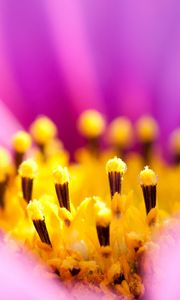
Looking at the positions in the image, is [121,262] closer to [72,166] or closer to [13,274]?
[13,274]

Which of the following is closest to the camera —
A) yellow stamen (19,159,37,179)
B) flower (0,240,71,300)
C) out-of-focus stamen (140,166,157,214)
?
flower (0,240,71,300)

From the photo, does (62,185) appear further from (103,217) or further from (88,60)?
(88,60)

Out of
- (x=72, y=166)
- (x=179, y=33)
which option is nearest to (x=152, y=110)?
(x=179, y=33)

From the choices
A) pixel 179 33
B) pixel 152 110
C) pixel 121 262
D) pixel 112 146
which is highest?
pixel 179 33

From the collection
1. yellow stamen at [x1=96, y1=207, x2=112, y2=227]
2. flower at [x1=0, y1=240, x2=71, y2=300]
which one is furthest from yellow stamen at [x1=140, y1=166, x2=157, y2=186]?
flower at [x1=0, y1=240, x2=71, y2=300]

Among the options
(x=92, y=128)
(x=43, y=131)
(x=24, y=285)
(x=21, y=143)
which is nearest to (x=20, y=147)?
(x=21, y=143)

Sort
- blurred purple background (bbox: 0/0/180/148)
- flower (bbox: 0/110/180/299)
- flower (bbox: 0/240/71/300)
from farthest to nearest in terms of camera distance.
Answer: blurred purple background (bbox: 0/0/180/148) < flower (bbox: 0/110/180/299) < flower (bbox: 0/240/71/300)

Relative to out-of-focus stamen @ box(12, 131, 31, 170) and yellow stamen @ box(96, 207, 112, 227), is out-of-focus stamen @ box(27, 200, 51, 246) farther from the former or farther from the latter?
out-of-focus stamen @ box(12, 131, 31, 170)
